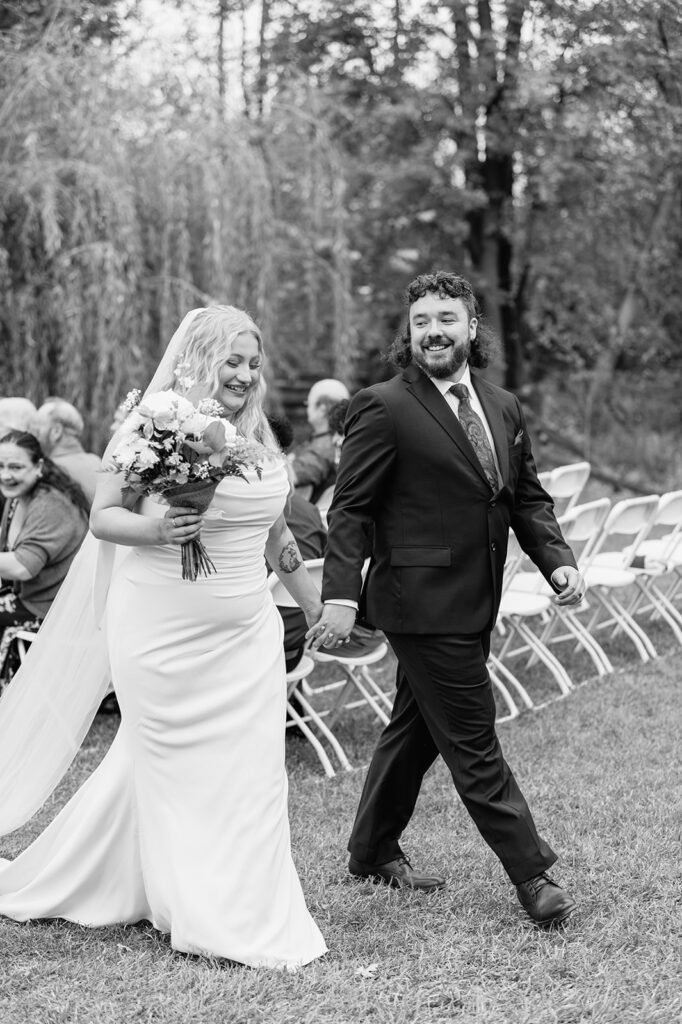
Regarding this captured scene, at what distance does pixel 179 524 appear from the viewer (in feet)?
10.9

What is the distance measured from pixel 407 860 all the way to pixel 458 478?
4.63 ft

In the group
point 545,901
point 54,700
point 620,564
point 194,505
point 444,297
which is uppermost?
point 444,297

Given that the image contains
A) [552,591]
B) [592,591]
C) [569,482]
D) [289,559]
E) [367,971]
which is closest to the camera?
[367,971]

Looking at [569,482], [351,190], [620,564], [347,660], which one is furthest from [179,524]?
[351,190]

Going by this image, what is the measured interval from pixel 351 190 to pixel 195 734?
44.5 feet

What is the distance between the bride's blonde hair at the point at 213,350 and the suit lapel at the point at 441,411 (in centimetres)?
50

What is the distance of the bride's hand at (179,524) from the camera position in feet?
10.9

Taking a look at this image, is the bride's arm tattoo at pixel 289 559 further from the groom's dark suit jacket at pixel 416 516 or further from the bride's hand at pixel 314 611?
the groom's dark suit jacket at pixel 416 516

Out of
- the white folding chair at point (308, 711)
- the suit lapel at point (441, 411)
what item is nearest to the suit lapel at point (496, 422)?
the suit lapel at point (441, 411)

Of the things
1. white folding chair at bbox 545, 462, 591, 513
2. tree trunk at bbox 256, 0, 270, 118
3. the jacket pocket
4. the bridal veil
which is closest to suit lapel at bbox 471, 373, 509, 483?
the jacket pocket

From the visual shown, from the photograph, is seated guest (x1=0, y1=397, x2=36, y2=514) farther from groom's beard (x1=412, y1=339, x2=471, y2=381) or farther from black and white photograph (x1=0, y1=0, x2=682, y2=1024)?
groom's beard (x1=412, y1=339, x2=471, y2=381)

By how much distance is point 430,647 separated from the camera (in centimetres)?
366

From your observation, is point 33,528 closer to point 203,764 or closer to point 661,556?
point 203,764

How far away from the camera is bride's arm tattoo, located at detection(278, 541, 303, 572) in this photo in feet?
12.9
